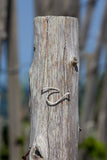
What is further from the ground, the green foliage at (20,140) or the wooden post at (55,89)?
the wooden post at (55,89)

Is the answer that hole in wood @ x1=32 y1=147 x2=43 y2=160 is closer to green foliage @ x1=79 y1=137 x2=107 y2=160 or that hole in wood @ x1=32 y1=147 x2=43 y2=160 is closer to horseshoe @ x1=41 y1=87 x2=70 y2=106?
horseshoe @ x1=41 y1=87 x2=70 y2=106

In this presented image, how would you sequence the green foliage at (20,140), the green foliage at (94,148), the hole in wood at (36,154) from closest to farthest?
the hole in wood at (36,154), the green foliage at (20,140), the green foliage at (94,148)

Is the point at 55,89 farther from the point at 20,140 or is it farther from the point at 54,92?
the point at 20,140

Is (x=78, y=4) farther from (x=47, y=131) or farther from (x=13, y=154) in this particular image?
(x=47, y=131)

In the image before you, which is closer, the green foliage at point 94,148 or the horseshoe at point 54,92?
the horseshoe at point 54,92

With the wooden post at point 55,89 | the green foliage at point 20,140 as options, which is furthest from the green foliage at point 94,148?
the wooden post at point 55,89

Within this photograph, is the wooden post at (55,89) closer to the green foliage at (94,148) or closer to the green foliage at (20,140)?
the green foliage at (20,140)
